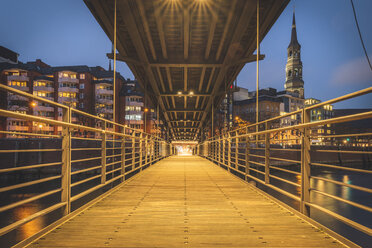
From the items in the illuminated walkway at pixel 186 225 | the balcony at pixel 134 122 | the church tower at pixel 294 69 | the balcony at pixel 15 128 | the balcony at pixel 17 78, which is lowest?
the illuminated walkway at pixel 186 225

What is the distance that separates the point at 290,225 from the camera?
2799 mm

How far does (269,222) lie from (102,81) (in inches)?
2145

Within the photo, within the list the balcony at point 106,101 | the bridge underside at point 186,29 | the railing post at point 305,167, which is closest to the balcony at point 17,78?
the balcony at point 106,101

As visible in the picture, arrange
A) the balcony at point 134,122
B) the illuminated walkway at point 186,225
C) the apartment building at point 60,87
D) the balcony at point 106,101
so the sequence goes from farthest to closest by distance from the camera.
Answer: the balcony at point 134,122 < the balcony at point 106,101 < the apartment building at point 60,87 < the illuminated walkway at point 186,225

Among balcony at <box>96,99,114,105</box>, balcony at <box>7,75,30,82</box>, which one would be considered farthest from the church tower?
balcony at <box>7,75,30,82</box>

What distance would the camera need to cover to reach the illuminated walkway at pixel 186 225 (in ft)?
7.73

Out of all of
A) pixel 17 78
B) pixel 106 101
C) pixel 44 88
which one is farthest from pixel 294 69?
pixel 17 78

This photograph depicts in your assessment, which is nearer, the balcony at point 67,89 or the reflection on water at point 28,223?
the reflection on water at point 28,223

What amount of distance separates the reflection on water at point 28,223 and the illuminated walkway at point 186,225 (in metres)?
13.5

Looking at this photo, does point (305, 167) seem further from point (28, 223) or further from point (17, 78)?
point (17, 78)

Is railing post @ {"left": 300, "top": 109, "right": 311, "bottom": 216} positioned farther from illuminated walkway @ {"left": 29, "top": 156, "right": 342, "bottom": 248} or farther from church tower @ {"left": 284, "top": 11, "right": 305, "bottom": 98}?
church tower @ {"left": 284, "top": 11, "right": 305, "bottom": 98}

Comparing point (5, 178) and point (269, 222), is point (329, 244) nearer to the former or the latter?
point (269, 222)

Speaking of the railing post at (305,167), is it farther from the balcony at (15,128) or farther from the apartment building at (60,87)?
the balcony at (15,128)

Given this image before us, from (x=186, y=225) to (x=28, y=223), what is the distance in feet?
56.4
